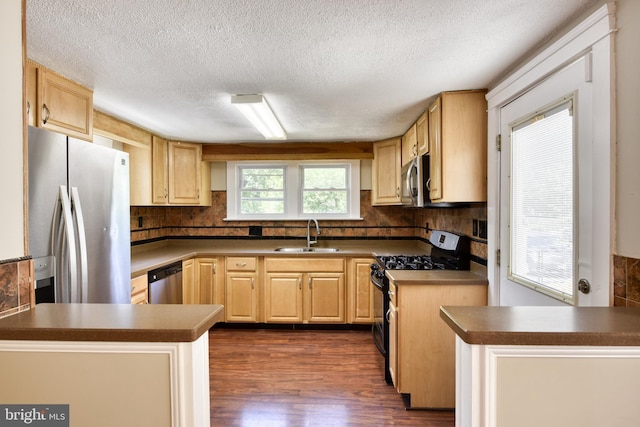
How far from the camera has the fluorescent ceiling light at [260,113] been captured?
87.2 inches

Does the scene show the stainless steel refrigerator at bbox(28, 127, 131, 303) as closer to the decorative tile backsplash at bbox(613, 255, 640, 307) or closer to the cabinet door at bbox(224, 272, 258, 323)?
the cabinet door at bbox(224, 272, 258, 323)

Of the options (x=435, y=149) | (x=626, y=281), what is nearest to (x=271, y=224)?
(x=435, y=149)

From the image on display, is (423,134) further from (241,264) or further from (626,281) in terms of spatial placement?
(241,264)

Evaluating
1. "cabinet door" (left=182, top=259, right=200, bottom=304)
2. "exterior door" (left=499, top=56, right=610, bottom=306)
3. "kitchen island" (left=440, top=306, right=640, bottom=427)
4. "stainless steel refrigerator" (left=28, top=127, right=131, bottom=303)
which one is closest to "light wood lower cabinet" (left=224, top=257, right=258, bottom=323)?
"cabinet door" (left=182, top=259, right=200, bottom=304)

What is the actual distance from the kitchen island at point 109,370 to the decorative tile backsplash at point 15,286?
0.08 metres

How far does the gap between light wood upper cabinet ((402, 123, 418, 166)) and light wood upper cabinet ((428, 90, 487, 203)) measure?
0.72 metres

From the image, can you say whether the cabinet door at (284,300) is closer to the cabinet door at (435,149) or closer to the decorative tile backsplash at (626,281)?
the cabinet door at (435,149)

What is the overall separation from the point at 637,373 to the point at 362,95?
195 cm

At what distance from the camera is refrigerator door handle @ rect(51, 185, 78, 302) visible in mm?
1565

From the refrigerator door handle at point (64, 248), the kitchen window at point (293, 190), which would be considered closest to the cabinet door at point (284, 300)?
the kitchen window at point (293, 190)

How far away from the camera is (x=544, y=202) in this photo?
159cm

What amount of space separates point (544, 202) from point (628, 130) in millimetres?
516

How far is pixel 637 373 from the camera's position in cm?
92

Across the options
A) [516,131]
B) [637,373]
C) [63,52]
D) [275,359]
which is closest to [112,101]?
[63,52]
